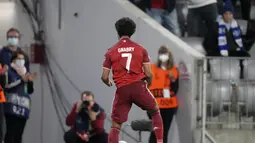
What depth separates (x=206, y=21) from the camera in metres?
14.4

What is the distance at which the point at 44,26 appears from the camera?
1412 cm

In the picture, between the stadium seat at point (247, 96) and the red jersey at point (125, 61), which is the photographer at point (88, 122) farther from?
the red jersey at point (125, 61)

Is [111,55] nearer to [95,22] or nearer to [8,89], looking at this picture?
[8,89]

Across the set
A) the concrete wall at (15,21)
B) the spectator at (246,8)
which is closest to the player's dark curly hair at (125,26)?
the concrete wall at (15,21)

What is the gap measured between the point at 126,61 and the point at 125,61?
0.03ft

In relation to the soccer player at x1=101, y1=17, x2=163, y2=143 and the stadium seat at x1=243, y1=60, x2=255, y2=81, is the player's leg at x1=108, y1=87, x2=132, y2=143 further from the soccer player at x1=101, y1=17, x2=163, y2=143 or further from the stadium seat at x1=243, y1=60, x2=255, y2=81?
the stadium seat at x1=243, y1=60, x2=255, y2=81

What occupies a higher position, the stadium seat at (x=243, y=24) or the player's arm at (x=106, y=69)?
the stadium seat at (x=243, y=24)

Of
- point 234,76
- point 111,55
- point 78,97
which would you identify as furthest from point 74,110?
point 111,55

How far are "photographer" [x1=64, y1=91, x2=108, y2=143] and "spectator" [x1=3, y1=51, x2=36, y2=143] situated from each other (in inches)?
31.4

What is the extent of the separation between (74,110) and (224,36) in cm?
290

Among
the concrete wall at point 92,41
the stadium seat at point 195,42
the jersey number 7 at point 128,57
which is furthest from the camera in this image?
the stadium seat at point 195,42

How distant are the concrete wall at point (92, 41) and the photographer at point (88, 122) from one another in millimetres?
754

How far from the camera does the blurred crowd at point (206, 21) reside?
14.2m

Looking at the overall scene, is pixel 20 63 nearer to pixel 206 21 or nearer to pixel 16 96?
pixel 16 96
